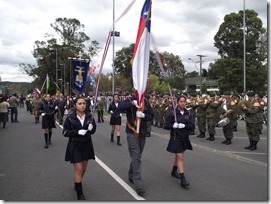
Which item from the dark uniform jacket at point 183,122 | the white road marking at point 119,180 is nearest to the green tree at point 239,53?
the white road marking at point 119,180

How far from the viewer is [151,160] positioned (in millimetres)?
8430

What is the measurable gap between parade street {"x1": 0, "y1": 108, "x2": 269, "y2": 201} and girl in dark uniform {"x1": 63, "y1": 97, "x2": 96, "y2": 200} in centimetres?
42

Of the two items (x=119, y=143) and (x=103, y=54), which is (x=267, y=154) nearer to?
(x=119, y=143)

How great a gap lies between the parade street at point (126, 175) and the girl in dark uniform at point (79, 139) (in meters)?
0.42

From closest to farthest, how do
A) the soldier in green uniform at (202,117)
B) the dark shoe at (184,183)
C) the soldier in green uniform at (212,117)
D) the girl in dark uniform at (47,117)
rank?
the dark shoe at (184,183), the girl in dark uniform at (47,117), the soldier in green uniform at (212,117), the soldier in green uniform at (202,117)

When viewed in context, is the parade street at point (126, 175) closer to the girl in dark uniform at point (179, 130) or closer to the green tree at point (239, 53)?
the girl in dark uniform at point (179, 130)

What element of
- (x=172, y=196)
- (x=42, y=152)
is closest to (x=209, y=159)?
(x=172, y=196)

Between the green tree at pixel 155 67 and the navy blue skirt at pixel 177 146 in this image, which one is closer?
the navy blue skirt at pixel 177 146

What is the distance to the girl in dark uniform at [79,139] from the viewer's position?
213 inches

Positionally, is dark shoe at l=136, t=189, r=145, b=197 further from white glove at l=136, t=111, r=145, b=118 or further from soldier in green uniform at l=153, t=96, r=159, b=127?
soldier in green uniform at l=153, t=96, r=159, b=127

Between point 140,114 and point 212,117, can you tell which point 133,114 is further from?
point 212,117

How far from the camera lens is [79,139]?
5504mm

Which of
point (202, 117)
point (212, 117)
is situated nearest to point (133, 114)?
point (212, 117)

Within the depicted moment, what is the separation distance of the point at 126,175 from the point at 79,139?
185 centimetres
